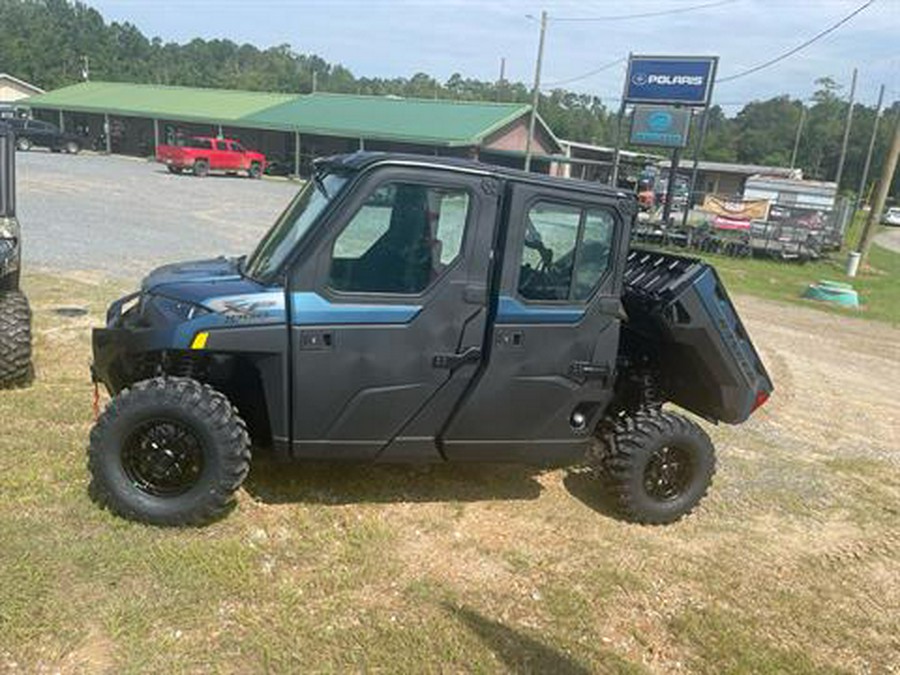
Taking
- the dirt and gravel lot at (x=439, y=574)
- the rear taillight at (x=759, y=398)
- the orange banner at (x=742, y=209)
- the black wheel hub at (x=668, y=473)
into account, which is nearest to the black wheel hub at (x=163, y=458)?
the dirt and gravel lot at (x=439, y=574)

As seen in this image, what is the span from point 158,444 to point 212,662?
52.7 inches

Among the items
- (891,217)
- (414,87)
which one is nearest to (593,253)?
(891,217)

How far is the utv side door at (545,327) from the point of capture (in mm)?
4352

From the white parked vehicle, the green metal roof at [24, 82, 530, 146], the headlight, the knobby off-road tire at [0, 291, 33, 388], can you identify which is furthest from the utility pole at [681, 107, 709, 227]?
the white parked vehicle

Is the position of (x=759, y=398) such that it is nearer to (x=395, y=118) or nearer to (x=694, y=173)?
(x=694, y=173)

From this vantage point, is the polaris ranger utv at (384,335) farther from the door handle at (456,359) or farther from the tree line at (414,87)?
the tree line at (414,87)

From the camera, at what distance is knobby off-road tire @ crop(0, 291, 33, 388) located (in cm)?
583

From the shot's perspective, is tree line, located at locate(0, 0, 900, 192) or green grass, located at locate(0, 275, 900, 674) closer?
green grass, located at locate(0, 275, 900, 674)

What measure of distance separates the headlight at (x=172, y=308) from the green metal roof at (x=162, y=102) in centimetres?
4474

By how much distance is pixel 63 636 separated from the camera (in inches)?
131

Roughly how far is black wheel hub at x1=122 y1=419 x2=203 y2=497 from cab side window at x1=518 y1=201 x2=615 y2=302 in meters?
2.03

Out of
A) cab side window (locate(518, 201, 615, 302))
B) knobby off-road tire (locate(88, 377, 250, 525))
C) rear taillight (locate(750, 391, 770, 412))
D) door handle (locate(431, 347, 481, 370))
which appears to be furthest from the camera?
rear taillight (locate(750, 391, 770, 412))

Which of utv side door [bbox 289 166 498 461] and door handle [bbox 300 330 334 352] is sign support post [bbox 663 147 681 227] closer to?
utv side door [bbox 289 166 498 461]

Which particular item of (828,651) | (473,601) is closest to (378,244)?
(473,601)
